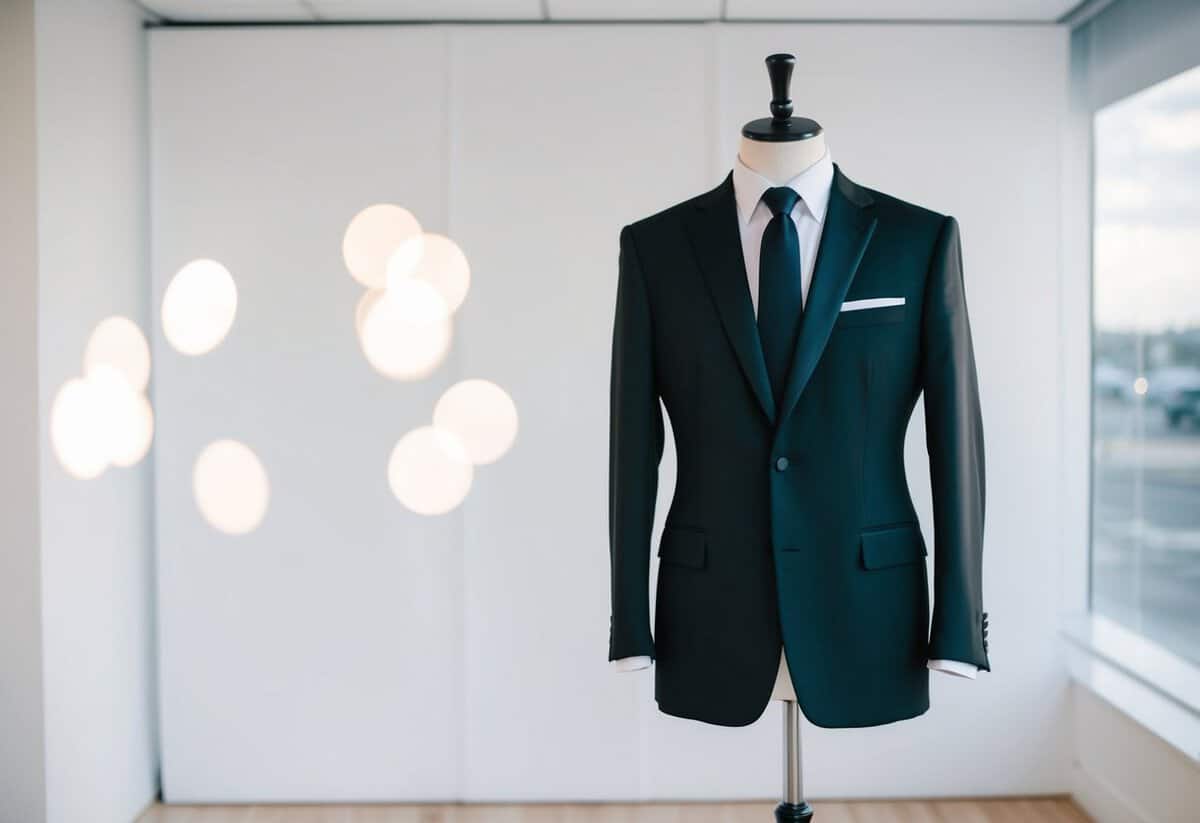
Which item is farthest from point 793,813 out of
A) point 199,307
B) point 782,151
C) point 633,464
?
point 199,307

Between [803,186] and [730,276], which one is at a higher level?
[803,186]

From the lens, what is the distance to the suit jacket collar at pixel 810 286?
5.05 feet

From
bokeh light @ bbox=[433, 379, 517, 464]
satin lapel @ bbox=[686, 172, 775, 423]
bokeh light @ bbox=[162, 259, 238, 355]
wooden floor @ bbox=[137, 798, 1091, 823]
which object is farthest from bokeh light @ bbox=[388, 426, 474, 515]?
satin lapel @ bbox=[686, 172, 775, 423]

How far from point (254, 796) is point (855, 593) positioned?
86.2 inches

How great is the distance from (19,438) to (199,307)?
716 mm

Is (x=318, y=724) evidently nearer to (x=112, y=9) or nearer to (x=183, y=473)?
(x=183, y=473)

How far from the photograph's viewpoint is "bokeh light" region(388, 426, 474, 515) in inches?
116

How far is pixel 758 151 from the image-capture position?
165 centimetres

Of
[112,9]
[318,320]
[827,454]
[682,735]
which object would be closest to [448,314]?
[318,320]

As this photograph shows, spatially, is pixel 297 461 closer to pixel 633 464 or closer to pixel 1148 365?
pixel 633 464

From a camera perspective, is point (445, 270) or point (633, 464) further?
point (445, 270)

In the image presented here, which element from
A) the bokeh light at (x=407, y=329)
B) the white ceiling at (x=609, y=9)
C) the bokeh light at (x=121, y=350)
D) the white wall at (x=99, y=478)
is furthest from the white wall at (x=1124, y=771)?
the bokeh light at (x=121, y=350)

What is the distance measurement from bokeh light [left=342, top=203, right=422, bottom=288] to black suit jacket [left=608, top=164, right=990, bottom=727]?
1450 mm

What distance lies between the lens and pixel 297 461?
9.75 ft
